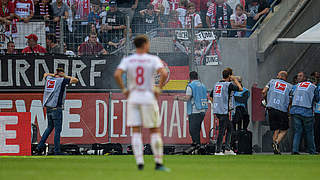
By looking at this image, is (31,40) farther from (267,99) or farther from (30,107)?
(267,99)

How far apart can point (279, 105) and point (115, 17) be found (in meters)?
5.68

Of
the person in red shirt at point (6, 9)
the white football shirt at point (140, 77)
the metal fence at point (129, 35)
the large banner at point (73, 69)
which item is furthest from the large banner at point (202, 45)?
the white football shirt at point (140, 77)

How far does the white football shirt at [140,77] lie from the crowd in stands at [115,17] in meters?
10.6

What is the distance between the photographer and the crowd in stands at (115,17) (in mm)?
21281

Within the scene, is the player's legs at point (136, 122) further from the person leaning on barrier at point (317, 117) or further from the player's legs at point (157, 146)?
the person leaning on barrier at point (317, 117)

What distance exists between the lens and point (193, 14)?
2373 centimetres

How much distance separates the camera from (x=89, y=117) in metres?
20.8

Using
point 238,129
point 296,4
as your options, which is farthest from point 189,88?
point 296,4

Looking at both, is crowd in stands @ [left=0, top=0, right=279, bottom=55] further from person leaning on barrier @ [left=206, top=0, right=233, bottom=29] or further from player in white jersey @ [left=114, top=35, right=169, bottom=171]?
player in white jersey @ [left=114, top=35, right=169, bottom=171]

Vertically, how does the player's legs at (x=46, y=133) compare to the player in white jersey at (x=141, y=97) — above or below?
below

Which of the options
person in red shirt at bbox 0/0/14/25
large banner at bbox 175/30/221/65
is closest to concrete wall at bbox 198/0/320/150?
large banner at bbox 175/30/221/65

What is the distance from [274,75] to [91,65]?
20.8ft

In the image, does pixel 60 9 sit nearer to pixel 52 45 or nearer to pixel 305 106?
pixel 52 45

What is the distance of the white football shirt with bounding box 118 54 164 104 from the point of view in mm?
10438
